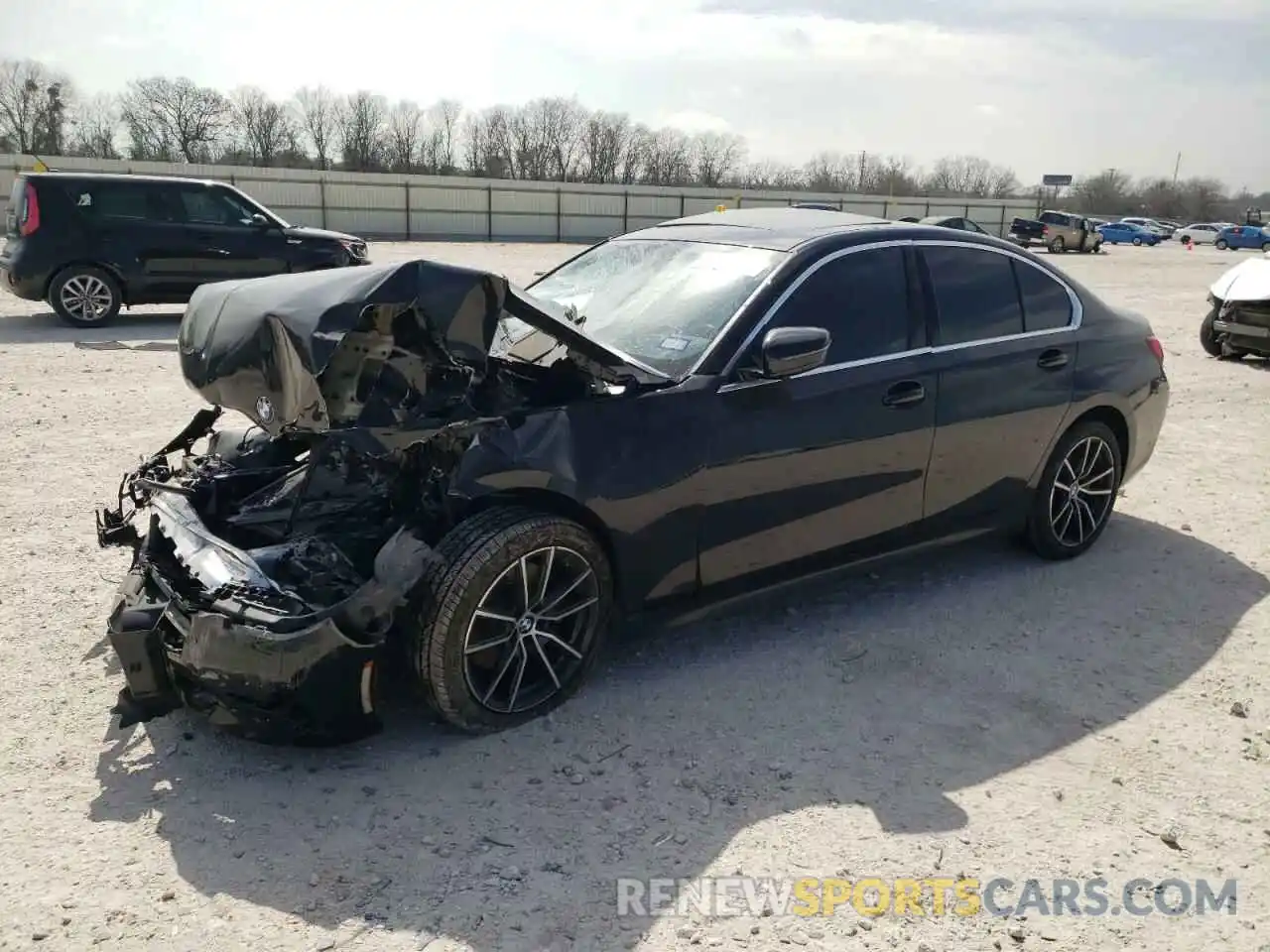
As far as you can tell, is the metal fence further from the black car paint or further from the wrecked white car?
the wrecked white car

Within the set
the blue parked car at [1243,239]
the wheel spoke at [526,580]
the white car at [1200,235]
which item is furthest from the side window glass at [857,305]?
the white car at [1200,235]

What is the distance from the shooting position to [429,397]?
340cm

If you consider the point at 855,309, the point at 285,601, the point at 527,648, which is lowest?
the point at 527,648

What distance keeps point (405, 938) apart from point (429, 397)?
1.72 m

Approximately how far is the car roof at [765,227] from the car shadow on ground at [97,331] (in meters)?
8.01

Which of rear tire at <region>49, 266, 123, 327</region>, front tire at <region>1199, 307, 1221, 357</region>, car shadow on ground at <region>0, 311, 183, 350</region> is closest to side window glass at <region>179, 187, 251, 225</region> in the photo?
rear tire at <region>49, 266, 123, 327</region>

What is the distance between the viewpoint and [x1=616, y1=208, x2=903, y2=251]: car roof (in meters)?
4.36

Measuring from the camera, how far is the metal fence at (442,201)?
34.9 meters

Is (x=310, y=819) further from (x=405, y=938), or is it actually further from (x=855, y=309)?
(x=855, y=309)

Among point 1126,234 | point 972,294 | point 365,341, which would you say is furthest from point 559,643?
point 1126,234

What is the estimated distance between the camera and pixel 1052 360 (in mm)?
4980

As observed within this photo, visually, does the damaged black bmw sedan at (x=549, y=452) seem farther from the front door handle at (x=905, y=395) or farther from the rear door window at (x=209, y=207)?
the rear door window at (x=209, y=207)

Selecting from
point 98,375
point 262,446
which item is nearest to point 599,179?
point 98,375

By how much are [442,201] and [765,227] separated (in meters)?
35.5
